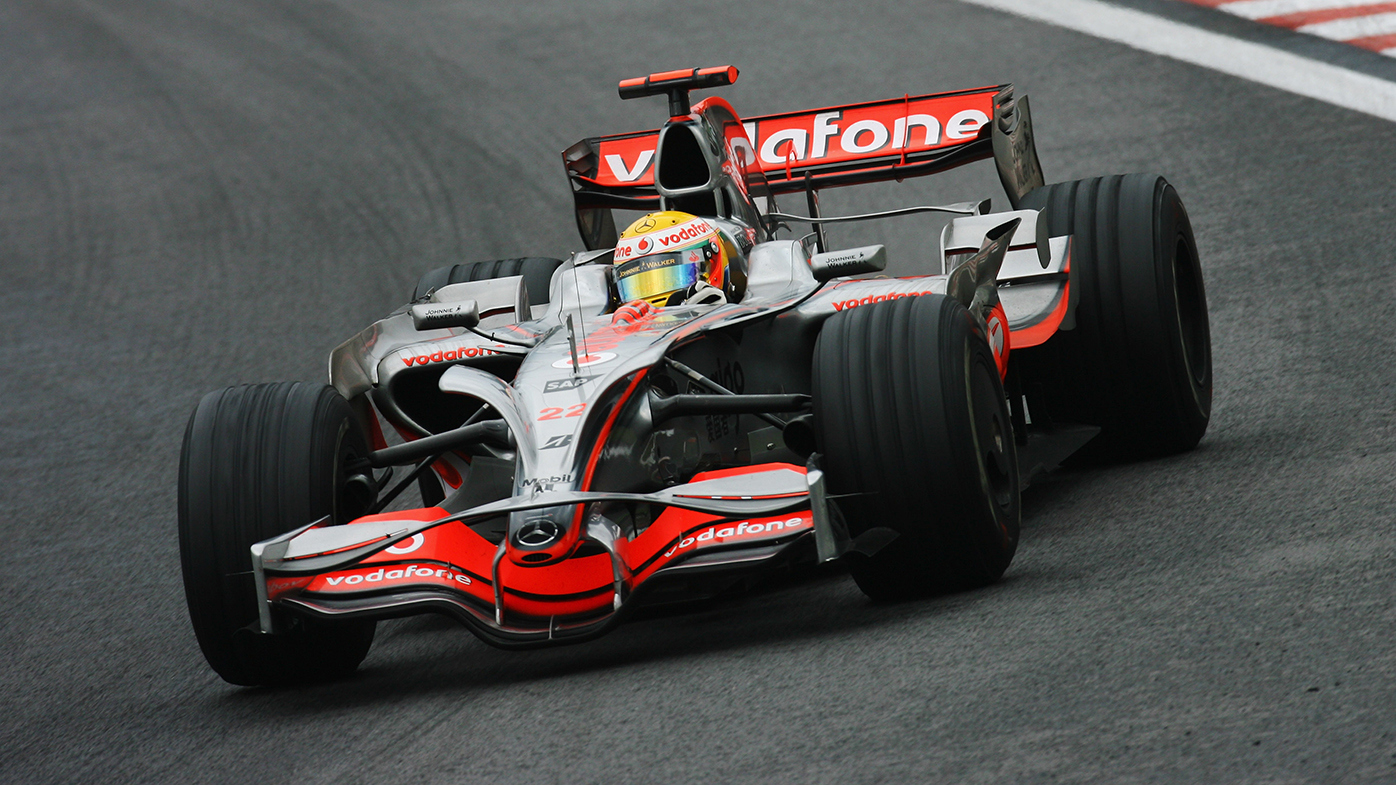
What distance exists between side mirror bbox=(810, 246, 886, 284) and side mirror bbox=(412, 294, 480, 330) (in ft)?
4.68

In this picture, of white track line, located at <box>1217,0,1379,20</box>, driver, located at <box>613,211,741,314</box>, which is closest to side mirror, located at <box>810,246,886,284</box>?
driver, located at <box>613,211,741,314</box>

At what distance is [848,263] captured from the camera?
6.72 metres

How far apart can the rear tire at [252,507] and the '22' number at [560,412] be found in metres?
0.80

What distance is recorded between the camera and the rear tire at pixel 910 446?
5.34 meters

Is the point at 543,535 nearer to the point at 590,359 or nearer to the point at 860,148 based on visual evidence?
the point at 590,359

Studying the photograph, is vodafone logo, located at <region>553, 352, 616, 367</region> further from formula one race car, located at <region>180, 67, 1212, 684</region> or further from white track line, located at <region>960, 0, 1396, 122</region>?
white track line, located at <region>960, 0, 1396, 122</region>

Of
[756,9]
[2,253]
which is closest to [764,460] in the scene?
[2,253]

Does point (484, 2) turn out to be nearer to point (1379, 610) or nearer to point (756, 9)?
point (756, 9)

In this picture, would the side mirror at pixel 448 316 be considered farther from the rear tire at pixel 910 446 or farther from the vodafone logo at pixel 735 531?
the vodafone logo at pixel 735 531

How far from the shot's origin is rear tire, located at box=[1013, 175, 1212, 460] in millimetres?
7465

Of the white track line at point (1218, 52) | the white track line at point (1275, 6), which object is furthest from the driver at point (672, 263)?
the white track line at point (1275, 6)

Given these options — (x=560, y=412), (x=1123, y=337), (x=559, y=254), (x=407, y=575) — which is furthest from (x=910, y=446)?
(x=559, y=254)

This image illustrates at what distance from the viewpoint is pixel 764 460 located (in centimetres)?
652

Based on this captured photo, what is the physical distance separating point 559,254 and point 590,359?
7.40 metres
